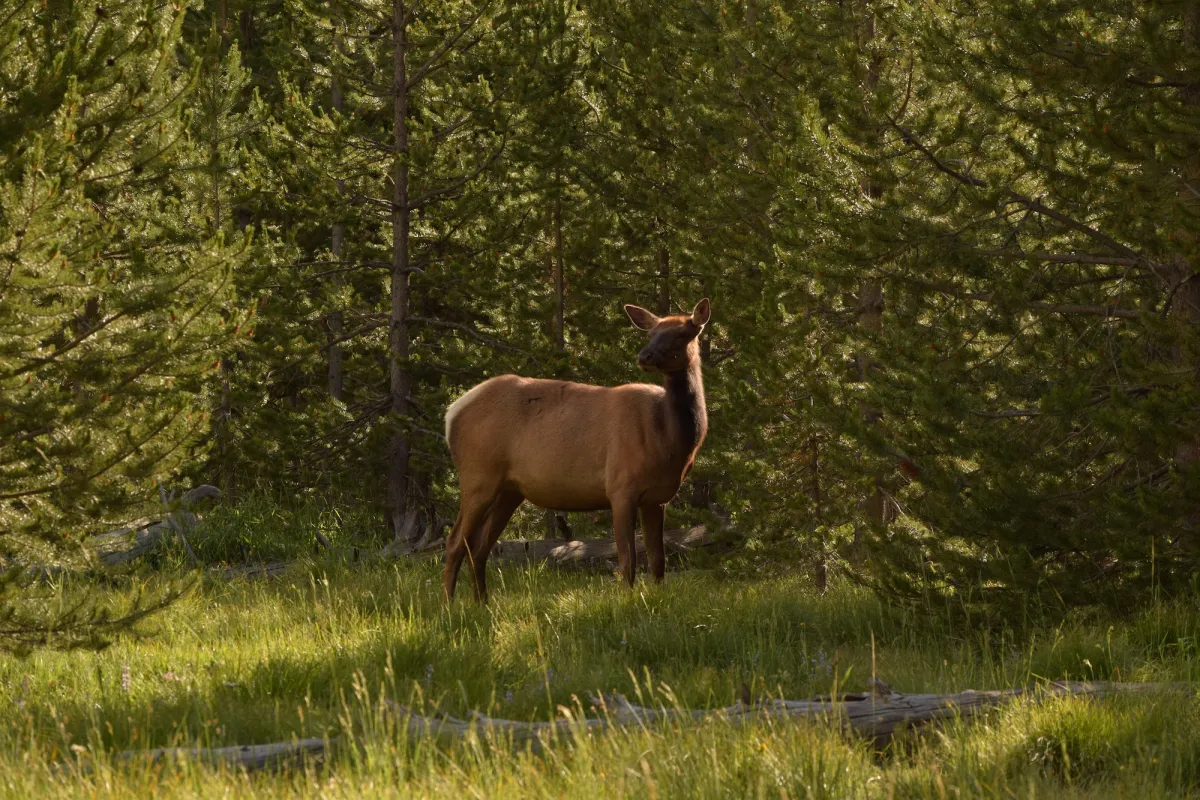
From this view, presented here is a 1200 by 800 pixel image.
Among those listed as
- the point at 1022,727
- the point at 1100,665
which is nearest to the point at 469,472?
the point at 1100,665

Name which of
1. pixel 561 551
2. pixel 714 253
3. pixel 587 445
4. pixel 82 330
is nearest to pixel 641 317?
pixel 587 445

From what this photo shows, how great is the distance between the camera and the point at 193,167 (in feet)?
39.6

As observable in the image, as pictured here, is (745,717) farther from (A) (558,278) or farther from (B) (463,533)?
(A) (558,278)

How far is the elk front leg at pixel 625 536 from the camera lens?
10039mm

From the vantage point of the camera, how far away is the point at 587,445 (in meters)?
10.6

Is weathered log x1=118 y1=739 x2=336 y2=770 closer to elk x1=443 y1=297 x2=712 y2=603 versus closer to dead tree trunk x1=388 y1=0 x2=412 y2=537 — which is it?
elk x1=443 y1=297 x2=712 y2=603

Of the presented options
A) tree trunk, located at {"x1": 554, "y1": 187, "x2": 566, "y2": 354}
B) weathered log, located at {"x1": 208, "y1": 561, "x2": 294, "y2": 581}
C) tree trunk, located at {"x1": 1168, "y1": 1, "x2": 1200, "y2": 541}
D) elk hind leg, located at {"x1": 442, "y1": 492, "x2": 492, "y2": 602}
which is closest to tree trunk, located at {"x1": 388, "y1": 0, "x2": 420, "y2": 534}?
weathered log, located at {"x1": 208, "y1": 561, "x2": 294, "y2": 581}

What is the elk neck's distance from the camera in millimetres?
10141

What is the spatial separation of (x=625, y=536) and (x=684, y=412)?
3.65ft

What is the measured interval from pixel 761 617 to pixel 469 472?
3682mm

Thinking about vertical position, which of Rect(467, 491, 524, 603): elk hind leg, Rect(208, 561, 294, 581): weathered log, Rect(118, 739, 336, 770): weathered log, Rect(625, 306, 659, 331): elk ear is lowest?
Rect(208, 561, 294, 581): weathered log

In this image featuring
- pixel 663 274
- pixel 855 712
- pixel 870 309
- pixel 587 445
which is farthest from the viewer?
pixel 663 274

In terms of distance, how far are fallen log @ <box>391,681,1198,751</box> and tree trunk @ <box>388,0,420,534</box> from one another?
10.3 metres

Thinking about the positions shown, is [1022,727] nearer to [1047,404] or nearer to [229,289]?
[1047,404]
